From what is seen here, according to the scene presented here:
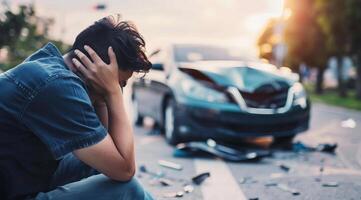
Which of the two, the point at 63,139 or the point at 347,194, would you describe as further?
the point at 347,194

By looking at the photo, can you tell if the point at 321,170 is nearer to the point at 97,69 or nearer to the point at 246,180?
the point at 246,180

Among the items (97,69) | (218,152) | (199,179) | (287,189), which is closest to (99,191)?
(97,69)

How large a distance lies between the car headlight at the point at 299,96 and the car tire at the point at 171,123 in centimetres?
158

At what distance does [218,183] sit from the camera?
18.5ft

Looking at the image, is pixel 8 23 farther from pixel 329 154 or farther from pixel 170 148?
pixel 329 154

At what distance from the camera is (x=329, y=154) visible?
773 cm

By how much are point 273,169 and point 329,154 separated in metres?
1.54

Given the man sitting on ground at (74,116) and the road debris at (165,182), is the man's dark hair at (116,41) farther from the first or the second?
the road debris at (165,182)

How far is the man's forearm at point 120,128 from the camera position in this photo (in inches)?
103

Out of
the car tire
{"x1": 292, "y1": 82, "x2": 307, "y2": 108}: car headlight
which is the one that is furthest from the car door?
{"x1": 292, "y1": 82, "x2": 307, "y2": 108}: car headlight

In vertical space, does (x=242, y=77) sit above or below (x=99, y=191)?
below

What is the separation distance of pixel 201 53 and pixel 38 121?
24.0 feet

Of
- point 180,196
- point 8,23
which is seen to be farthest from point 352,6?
point 180,196

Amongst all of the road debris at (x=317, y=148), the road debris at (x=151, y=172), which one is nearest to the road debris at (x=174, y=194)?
the road debris at (x=151, y=172)
